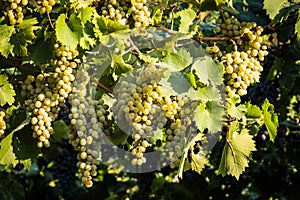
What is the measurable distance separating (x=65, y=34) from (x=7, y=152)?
47 centimetres

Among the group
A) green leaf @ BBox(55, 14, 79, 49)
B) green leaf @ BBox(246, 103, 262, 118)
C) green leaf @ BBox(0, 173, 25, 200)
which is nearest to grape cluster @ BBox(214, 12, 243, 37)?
green leaf @ BBox(246, 103, 262, 118)

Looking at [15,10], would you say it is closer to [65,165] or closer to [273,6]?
[273,6]

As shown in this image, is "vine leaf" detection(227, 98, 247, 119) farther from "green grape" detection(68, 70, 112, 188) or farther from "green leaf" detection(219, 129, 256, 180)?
"green grape" detection(68, 70, 112, 188)

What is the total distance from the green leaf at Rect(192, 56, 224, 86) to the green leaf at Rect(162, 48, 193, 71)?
1.1 inches

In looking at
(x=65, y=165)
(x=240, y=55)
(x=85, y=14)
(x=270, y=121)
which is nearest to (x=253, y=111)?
(x=270, y=121)

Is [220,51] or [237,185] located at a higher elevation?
[220,51]

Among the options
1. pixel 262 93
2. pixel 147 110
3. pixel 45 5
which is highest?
pixel 45 5

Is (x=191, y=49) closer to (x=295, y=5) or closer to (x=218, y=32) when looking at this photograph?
(x=218, y=32)

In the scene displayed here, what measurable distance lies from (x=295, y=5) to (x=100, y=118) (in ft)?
2.99

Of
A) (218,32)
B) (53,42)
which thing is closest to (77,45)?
(53,42)

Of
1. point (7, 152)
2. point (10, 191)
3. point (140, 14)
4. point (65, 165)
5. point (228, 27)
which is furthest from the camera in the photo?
point (65, 165)

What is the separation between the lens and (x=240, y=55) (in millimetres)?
1930

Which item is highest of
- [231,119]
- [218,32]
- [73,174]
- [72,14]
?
[72,14]

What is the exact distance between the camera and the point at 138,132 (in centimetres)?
176
